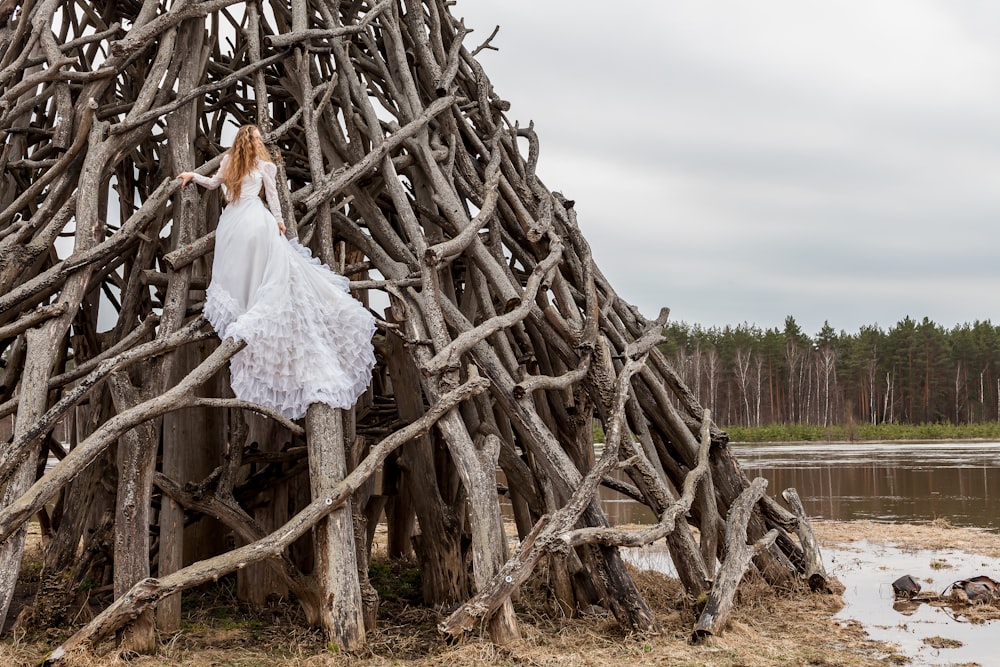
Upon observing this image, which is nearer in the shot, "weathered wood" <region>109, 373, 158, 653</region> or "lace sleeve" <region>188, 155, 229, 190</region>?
"weathered wood" <region>109, 373, 158, 653</region>

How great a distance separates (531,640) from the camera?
586 centimetres

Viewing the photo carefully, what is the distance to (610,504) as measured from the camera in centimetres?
1568

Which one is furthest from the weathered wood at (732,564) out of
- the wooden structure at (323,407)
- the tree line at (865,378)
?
the tree line at (865,378)

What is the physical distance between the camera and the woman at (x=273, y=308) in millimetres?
5941

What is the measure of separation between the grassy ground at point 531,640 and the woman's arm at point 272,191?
249cm

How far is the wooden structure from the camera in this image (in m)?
5.86

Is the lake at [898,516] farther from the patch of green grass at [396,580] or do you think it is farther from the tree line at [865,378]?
the tree line at [865,378]

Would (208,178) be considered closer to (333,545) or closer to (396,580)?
(333,545)

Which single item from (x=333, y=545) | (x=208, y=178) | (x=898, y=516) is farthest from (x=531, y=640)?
(x=898, y=516)

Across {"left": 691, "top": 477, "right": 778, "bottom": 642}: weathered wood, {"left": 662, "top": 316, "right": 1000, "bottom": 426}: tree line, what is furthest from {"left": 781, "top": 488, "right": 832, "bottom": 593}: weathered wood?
{"left": 662, "top": 316, "right": 1000, "bottom": 426}: tree line

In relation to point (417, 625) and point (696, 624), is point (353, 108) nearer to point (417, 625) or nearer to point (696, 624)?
point (417, 625)

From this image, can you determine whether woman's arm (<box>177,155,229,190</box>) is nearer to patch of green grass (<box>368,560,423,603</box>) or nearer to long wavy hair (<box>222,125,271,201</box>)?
long wavy hair (<box>222,125,271,201</box>)

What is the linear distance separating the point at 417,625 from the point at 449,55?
4842 millimetres

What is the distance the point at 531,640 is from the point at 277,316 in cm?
239
